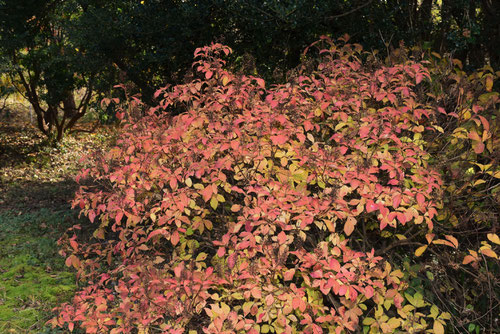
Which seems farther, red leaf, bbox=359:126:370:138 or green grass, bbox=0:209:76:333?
green grass, bbox=0:209:76:333

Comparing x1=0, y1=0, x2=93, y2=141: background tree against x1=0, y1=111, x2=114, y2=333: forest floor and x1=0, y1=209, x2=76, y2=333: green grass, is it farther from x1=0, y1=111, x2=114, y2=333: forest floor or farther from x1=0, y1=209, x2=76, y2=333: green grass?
x1=0, y1=209, x2=76, y2=333: green grass

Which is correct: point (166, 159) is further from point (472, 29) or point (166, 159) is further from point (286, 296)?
point (472, 29)

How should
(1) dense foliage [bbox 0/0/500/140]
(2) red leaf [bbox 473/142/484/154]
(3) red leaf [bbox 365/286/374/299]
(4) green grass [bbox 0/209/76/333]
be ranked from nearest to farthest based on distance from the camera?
(3) red leaf [bbox 365/286/374/299], (2) red leaf [bbox 473/142/484/154], (4) green grass [bbox 0/209/76/333], (1) dense foliage [bbox 0/0/500/140]

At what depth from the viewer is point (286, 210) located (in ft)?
8.70

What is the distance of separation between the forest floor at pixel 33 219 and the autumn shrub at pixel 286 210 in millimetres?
1201

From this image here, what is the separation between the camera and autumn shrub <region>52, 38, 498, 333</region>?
2.57 meters

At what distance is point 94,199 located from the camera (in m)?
3.24

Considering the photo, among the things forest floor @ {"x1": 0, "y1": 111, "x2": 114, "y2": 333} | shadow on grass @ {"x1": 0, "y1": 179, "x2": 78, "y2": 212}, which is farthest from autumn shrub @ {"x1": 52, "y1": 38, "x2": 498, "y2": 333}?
shadow on grass @ {"x1": 0, "y1": 179, "x2": 78, "y2": 212}

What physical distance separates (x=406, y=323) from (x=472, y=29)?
3383 millimetres

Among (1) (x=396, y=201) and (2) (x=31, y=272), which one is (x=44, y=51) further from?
(1) (x=396, y=201)

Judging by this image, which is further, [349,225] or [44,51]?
[44,51]

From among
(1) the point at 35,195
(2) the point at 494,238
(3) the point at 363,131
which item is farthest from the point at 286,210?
(1) the point at 35,195

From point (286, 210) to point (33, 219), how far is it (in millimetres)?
5871

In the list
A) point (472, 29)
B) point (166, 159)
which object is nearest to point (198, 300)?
point (166, 159)
